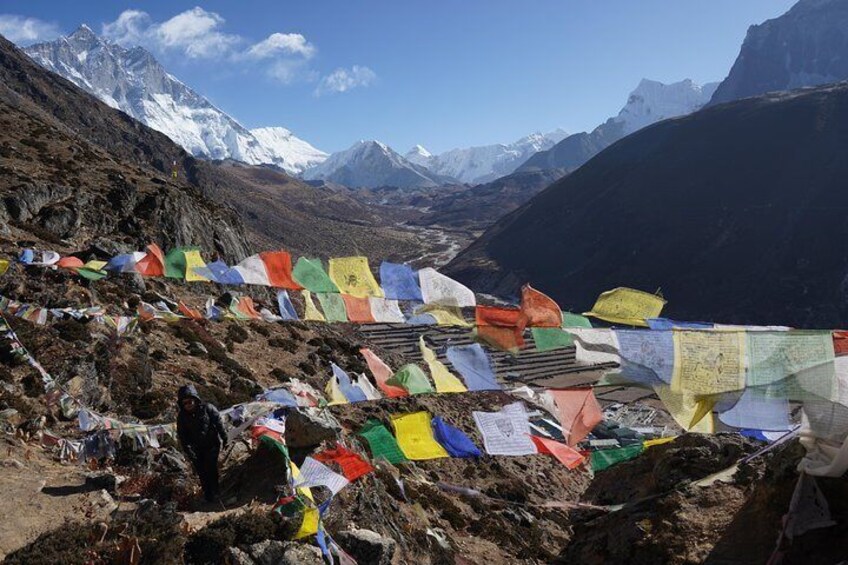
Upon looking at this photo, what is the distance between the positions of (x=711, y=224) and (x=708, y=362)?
94.2 meters

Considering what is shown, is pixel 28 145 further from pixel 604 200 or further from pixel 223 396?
pixel 604 200

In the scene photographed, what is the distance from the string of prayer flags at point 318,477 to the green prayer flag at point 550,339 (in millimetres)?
4309

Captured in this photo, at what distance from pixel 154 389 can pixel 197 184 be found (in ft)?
370

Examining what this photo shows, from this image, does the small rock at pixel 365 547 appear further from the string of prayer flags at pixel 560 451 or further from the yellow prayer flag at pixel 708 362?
the yellow prayer flag at pixel 708 362

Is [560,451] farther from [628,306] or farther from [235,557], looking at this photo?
[235,557]

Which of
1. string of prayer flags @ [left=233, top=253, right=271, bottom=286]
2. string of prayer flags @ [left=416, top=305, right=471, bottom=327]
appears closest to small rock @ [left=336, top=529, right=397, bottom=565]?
string of prayer flags @ [left=416, top=305, right=471, bottom=327]

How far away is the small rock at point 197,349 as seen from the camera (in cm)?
1920

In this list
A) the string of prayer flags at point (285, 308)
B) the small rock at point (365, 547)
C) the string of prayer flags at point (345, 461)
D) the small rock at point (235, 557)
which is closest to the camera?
the small rock at point (235, 557)

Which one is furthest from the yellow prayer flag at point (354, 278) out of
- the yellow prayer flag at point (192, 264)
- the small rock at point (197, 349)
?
the small rock at point (197, 349)

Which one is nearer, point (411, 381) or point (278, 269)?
point (411, 381)

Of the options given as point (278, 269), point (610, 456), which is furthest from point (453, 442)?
point (278, 269)

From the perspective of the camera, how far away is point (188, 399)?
27.3ft

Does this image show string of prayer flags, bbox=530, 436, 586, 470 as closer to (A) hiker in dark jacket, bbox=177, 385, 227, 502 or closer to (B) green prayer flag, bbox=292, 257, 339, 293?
(B) green prayer flag, bbox=292, 257, 339, 293

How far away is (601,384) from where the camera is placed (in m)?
9.62
